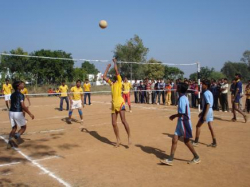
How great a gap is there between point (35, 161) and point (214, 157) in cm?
417

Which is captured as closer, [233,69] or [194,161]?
[194,161]

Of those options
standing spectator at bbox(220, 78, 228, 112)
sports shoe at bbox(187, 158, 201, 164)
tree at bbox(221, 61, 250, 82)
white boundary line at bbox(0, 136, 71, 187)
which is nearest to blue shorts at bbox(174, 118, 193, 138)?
sports shoe at bbox(187, 158, 201, 164)

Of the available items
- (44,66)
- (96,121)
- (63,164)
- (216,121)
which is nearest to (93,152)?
(63,164)

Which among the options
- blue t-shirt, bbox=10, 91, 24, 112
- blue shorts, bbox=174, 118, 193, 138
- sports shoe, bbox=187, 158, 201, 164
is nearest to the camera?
blue shorts, bbox=174, 118, 193, 138

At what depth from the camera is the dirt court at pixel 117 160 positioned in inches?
173

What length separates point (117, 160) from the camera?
5520 mm

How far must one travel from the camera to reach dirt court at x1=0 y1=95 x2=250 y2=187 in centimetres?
441

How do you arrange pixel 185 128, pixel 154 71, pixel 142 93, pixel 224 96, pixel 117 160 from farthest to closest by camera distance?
pixel 154 71 → pixel 142 93 → pixel 224 96 → pixel 117 160 → pixel 185 128

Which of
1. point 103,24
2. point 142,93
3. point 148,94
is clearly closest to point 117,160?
point 103,24

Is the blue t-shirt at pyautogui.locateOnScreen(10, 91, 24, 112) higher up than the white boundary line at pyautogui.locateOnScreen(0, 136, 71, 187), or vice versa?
the blue t-shirt at pyautogui.locateOnScreen(10, 91, 24, 112)

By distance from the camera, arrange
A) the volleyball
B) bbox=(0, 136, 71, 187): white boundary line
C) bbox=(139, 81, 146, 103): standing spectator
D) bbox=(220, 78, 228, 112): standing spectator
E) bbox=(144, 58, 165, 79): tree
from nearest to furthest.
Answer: bbox=(0, 136, 71, 187): white boundary line → the volleyball → bbox=(220, 78, 228, 112): standing spectator → bbox=(139, 81, 146, 103): standing spectator → bbox=(144, 58, 165, 79): tree

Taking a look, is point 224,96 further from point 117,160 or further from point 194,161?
point 117,160

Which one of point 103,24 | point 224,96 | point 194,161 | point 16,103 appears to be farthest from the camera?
point 224,96

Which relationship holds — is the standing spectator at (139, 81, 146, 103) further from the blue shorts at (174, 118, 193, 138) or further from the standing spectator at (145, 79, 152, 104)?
the blue shorts at (174, 118, 193, 138)
